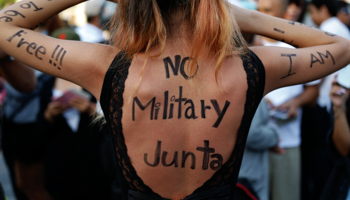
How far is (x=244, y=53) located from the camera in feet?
4.81

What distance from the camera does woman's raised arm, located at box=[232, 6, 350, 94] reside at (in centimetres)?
150

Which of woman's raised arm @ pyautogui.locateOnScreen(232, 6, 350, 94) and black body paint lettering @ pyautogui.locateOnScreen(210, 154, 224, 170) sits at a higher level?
woman's raised arm @ pyautogui.locateOnScreen(232, 6, 350, 94)

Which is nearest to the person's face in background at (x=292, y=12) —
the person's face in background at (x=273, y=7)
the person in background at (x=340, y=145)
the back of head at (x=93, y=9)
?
the person's face in background at (x=273, y=7)

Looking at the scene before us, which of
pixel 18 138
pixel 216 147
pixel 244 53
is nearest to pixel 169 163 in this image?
pixel 216 147

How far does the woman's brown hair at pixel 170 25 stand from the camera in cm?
136

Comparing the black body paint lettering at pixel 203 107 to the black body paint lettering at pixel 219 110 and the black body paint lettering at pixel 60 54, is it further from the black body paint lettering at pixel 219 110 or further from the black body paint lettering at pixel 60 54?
the black body paint lettering at pixel 60 54

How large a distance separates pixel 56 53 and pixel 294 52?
1.01m

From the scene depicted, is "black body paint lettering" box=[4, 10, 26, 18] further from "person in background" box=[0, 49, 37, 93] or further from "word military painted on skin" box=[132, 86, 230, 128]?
"person in background" box=[0, 49, 37, 93]

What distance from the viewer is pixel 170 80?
1.40 metres

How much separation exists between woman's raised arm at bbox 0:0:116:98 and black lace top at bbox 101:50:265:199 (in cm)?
5

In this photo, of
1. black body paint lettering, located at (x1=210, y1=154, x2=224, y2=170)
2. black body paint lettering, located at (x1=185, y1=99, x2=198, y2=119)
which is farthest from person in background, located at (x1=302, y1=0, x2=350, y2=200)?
black body paint lettering, located at (x1=185, y1=99, x2=198, y2=119)

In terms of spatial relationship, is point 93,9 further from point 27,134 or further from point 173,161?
point 173,161

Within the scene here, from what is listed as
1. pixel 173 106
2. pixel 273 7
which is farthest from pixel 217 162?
pixel 273 7

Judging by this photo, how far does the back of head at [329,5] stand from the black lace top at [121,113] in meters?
4.09
